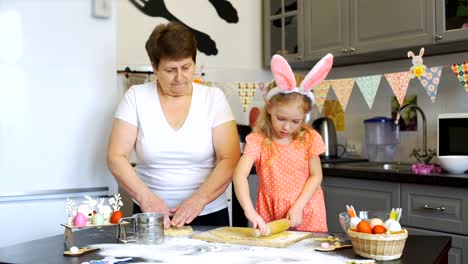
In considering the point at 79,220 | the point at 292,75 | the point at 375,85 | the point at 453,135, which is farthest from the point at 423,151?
the point at 79,220

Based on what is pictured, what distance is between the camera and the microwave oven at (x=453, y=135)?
2.69 meters

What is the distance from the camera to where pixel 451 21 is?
269 cm

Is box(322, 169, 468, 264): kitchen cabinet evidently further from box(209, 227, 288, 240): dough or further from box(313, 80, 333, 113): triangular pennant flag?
box(209, 227, 288, 240): dough

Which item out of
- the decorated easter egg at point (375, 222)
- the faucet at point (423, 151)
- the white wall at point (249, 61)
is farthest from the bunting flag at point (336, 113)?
the decorated easter egg at point (375, 222)

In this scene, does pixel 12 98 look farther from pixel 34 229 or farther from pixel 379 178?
pixel 379 178

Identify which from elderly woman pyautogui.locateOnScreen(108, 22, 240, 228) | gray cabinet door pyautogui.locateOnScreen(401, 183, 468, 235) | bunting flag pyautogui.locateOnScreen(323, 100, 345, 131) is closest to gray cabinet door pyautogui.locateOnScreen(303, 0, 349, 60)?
bunting flag pyautogui.locateOnScreen(323, 100, 345, 131)

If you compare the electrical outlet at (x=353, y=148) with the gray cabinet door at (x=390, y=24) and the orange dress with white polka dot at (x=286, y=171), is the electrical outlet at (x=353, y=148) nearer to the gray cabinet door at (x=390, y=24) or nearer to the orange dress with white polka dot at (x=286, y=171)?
the gray cabinet door at (x=390, y=24)

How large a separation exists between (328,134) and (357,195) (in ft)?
2.34

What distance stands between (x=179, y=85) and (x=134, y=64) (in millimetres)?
1566

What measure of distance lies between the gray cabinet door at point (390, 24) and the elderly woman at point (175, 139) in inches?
55.6

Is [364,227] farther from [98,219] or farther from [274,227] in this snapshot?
[98,219]

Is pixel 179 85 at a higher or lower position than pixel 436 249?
higher

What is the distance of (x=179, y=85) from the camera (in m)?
1.77

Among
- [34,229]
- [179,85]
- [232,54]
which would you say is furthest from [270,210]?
[232,54]
